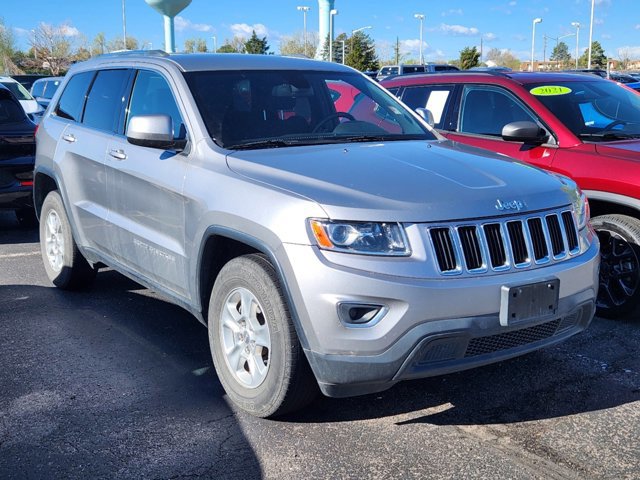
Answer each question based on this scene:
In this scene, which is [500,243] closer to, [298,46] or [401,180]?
[401,180]

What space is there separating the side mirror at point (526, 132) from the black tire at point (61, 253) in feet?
11.3

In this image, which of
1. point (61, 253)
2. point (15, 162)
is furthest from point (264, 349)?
point (15, 162)

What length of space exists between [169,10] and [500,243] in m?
37.1

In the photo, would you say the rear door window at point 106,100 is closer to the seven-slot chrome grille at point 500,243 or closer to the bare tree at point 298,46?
the seven-slot chrome grille at point 500,243

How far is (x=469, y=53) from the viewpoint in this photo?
49188 millimetres

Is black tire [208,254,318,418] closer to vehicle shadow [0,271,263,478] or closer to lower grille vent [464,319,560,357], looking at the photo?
vehicle shadow [0,271,263,478]

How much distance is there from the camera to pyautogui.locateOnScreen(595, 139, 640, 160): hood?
504cm

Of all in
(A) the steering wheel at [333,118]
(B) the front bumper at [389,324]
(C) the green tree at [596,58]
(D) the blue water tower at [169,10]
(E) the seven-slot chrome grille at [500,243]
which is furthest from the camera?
(C) the green tree at [596,58]

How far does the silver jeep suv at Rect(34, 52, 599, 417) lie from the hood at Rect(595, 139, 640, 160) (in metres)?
1.34

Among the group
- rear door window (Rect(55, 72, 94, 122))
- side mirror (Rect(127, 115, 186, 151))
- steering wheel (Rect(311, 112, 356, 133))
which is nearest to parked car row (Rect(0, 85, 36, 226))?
rear door window (Rect(55, 72, 94, 122))

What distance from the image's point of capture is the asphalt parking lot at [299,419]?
3.22m

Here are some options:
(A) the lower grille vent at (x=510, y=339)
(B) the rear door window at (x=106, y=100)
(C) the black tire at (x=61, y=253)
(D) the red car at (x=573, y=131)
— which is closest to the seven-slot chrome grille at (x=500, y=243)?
(A) the lower grille vent at (x=510, y=339)

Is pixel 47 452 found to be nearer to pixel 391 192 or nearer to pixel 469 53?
pixel 391 192

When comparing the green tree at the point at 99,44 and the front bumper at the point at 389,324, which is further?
the green tree at the point at 99,44
